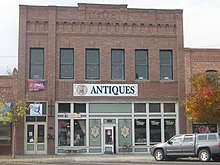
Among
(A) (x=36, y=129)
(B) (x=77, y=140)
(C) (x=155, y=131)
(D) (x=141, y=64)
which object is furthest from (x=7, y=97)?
(C) (x=155, y=131)

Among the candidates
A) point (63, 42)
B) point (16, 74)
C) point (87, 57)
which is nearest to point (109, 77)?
point (87, 57)

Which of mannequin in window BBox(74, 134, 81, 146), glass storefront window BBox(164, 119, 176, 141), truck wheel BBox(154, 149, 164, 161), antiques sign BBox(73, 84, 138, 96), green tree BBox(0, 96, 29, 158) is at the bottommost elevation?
truck wheel BBox(154, 149, 164, 161)

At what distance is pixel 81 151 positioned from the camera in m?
32.7

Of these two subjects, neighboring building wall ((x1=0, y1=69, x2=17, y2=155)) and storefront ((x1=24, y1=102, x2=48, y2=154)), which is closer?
neighboring building wall ((x1=0, y1=69, x2=17, y2=155))

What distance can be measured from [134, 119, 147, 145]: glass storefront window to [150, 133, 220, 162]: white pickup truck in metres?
5.56

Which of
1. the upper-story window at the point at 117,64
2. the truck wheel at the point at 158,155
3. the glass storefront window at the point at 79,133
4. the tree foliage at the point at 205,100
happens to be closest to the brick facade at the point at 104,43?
the upper-story window at the point at 117,64

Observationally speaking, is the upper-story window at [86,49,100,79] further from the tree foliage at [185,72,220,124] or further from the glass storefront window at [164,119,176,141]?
the tree foliage at [185,72,220,124]

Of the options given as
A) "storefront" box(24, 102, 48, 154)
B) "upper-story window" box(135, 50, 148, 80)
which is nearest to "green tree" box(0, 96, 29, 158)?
"storefront" box(24, 102, 48, 154)

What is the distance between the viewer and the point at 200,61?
112 ft

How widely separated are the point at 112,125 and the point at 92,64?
16.7 ft

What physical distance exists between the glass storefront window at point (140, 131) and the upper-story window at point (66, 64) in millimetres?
6361

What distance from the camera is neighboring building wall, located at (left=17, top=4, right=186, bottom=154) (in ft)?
108

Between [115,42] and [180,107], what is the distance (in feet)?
24.1

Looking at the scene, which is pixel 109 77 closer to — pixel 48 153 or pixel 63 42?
pixel 63 42
